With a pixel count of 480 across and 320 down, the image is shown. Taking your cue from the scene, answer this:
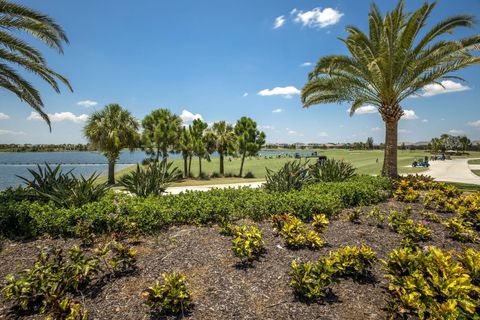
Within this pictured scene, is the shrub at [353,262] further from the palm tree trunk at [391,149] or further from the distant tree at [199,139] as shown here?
the distant tree at [199,139]

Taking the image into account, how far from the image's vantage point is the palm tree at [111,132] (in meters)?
21.3

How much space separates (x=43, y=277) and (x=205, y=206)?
2864 mm

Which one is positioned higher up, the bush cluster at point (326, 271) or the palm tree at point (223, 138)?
the palm tree at point (223, 138)

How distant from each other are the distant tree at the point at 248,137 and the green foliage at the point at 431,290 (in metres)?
25.5

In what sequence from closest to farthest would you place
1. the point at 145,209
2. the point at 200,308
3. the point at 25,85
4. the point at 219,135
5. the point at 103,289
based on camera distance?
the point at 200,308, the point at 103,289, the point at 145,209, the point at 25,85, the point at 219,135

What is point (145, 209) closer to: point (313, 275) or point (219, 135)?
point (313, 275)

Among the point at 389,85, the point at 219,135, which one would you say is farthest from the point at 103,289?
the point at 219,135

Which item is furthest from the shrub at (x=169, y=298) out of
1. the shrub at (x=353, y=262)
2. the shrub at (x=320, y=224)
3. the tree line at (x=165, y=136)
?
the tree line at (x=165, y=136)

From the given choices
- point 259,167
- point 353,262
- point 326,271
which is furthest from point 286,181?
point 259,167

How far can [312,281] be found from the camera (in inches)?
130

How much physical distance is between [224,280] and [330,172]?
6.62 m

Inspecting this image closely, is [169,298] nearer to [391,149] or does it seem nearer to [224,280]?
[224,280]

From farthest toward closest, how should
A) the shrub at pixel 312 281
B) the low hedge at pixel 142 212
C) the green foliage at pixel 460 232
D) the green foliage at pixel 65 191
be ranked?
the green foliage at pixel 65 191 < the green foliage at pixel 460 232 < the low hedge at pixel 142 212 < the shrub at pixel 312 281

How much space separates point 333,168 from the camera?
9.36 meters
